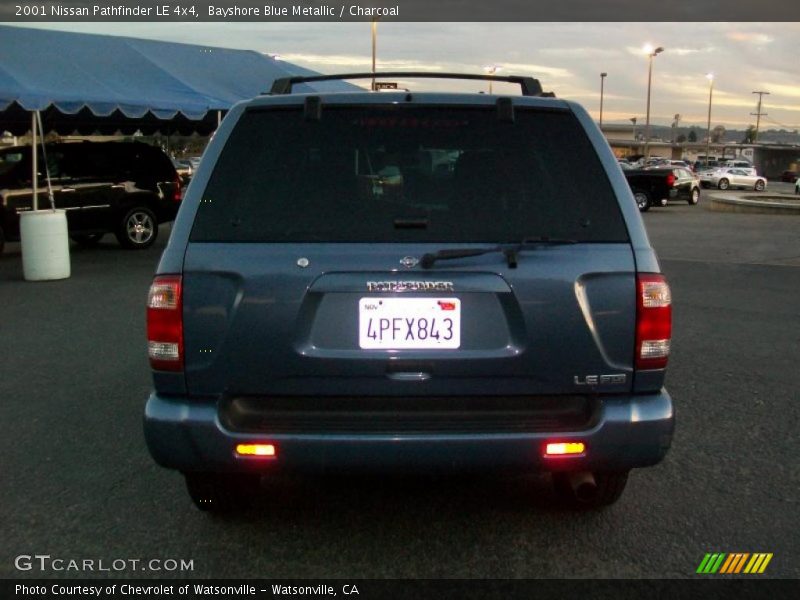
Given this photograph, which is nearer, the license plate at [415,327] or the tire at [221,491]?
the license plate at [415,327]

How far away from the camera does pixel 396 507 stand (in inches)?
156

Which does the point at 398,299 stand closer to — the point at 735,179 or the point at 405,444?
the point at 405,444

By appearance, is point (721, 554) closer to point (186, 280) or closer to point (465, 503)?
point (465, 503)

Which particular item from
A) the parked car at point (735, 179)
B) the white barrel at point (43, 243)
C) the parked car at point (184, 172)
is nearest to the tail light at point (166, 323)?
the white barrel at point (43, 243)

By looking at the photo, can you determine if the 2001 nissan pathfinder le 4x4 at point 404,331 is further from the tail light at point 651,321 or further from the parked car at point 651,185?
the parked car at point 651,185

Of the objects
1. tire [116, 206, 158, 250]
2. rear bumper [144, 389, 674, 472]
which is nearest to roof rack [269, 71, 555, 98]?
rear bumper [144, 389, 674, 472]

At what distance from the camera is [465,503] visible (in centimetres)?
401

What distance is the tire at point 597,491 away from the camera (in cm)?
371

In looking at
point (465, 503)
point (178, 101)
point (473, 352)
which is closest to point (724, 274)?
point (178, 101)

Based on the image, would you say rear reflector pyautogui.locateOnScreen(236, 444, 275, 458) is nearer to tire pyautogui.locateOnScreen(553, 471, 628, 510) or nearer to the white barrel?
tire pyautogui.locateOnScreen(553, 471, 628, 510)

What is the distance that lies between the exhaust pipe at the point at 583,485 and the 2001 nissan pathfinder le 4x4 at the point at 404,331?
48 centimetres

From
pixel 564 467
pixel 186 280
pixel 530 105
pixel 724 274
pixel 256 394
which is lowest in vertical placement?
pixel 724 274
